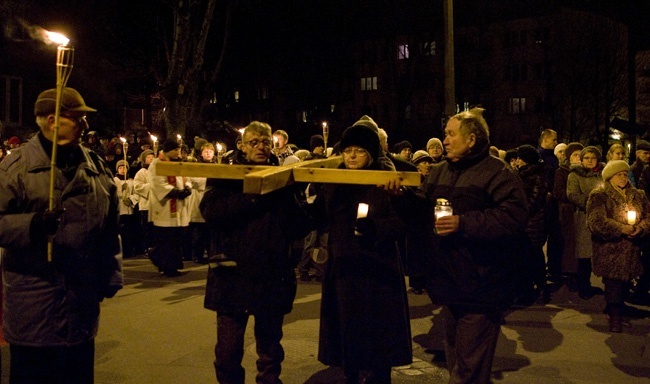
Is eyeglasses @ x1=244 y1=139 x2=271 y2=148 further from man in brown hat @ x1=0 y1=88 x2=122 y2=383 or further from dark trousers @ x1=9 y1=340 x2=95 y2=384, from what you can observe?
dark trousers @ x1=9 y1=340 x2=95 y2=384

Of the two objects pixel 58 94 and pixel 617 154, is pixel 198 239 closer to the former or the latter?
pixel 617 154

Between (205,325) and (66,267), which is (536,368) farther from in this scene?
(66,267)

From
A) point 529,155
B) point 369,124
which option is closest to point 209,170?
point 369,124

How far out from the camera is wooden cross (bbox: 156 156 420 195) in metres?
4.72

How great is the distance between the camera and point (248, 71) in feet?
157

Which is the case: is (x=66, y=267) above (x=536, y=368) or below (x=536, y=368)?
above

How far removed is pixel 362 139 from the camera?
573 centimetres

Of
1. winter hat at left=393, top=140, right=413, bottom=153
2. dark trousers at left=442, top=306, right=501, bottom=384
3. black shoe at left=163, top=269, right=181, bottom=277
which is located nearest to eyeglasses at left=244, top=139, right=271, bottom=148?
dark trousers at left=442, top=306, right=501, bottom=384

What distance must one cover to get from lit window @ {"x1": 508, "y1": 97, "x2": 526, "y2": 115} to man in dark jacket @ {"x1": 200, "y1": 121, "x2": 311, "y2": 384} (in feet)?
205

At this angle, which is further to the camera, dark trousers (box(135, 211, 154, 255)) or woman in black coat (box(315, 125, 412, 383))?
dark trousers (box(135, 211, 154, 255))

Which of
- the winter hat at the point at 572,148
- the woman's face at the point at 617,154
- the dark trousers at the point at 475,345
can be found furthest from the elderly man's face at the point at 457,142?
the winter hat at the point at 572,148

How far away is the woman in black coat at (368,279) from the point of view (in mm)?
5664

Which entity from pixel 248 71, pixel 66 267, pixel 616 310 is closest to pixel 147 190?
pixel 616 310

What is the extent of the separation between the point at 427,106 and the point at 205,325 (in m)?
59.0
